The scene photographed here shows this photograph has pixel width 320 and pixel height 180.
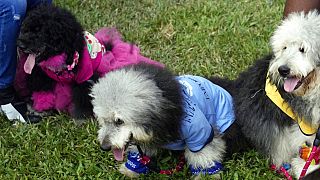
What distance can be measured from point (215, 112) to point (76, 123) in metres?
1.01

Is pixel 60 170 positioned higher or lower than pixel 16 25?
lower

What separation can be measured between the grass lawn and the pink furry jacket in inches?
5.3

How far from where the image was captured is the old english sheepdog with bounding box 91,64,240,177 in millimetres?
2533

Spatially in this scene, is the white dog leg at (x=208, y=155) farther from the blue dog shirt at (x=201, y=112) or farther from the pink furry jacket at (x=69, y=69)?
the pink furry jacket at (x=69, y=69)

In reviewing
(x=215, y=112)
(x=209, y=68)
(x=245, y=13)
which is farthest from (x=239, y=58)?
(x=215, y=112)

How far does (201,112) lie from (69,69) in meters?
1.03

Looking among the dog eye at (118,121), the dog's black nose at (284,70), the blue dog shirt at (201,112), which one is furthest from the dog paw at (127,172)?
the dog's black nose at (284,70)

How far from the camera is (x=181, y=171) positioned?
3084mm

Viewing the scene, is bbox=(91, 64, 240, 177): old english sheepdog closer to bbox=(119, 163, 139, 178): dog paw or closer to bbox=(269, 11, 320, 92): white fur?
bbox=(119, 163, 139, 178): dog paw

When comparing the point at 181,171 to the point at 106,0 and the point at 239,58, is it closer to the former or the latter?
the point at 239,58

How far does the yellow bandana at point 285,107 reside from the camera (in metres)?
2.73

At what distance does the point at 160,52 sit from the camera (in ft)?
13.9

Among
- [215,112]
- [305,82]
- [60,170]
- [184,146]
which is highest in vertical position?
[305,82]

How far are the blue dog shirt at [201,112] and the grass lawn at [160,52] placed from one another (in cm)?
27
